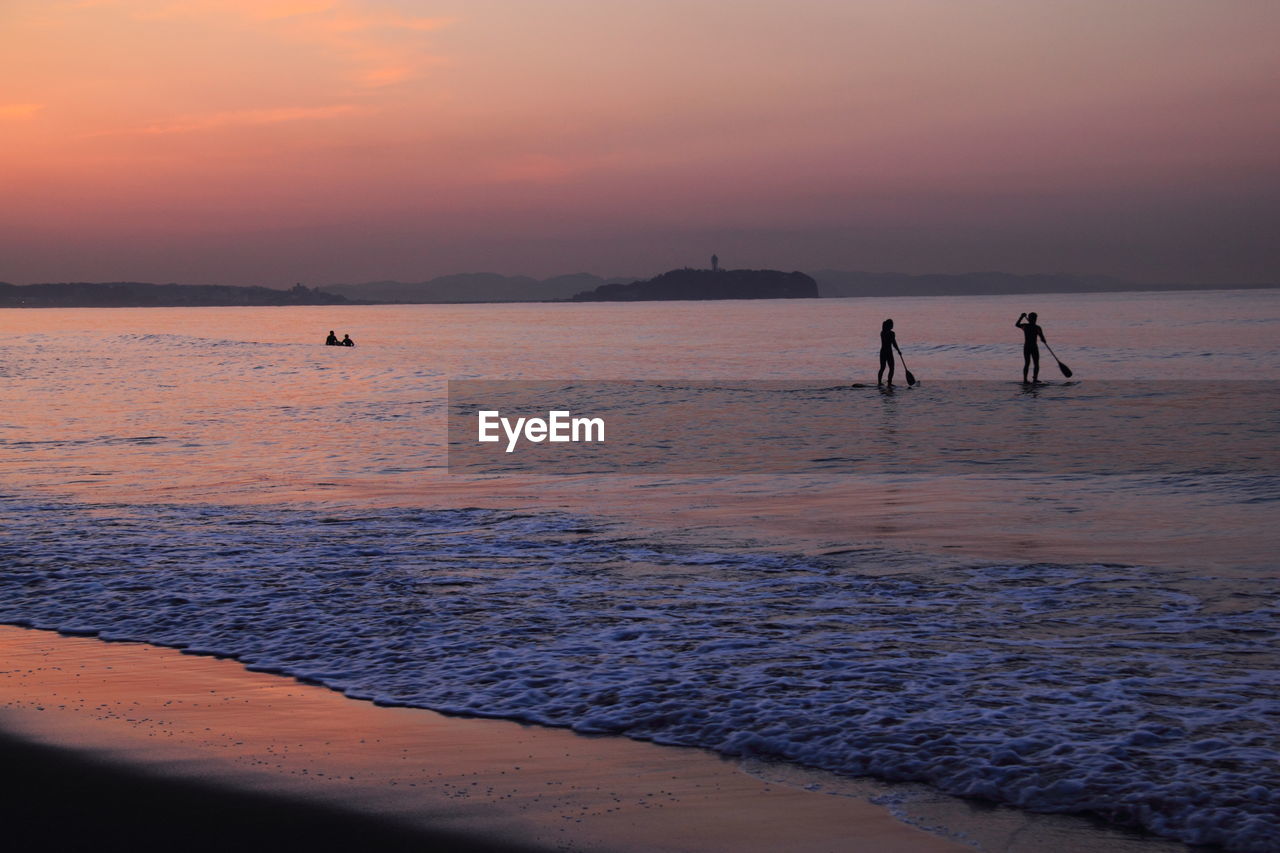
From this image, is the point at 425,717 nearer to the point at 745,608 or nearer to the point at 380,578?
the point at 745,608

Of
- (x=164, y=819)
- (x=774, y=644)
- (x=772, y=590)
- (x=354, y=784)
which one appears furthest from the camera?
(x=772, y=590)

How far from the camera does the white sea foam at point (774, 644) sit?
503 cm

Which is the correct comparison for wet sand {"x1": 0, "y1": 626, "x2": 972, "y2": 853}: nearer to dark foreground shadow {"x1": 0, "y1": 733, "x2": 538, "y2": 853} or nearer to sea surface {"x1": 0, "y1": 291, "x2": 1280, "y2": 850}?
dark foreground shadow {"x1": 0, "y1": 733, "x2": 538, "y2": 853}

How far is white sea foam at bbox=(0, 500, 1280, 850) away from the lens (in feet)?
16.5

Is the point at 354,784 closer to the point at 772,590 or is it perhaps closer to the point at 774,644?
the point at 774,644

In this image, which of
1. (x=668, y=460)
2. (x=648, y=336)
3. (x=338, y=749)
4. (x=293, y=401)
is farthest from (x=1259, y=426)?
(x=648, y=336)

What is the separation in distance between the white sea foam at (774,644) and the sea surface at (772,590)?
3cm

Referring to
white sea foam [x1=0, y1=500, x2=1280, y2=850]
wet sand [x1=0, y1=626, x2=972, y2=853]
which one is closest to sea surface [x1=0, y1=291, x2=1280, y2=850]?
white sea foam [x1=0, y1=500, x2=1280, y2=850]

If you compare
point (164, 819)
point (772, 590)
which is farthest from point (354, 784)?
point (772, 590)

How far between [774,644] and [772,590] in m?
1.51

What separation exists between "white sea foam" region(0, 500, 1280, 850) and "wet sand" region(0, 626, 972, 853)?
1.30 feet

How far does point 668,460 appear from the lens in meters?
18.1

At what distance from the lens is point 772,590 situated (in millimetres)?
8500

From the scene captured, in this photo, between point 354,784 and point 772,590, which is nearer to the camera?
point 354,784
